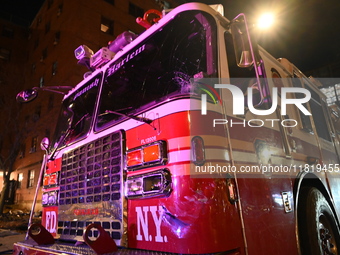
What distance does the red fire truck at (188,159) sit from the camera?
1996 mm

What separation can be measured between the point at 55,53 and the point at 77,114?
64.1 feet

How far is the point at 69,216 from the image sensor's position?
10.0 ft

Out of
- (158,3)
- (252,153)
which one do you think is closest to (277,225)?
(252,153)

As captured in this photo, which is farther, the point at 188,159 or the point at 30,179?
the point at 30,179

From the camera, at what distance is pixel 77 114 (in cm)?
388

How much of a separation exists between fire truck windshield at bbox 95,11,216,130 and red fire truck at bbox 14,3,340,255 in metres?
0.01

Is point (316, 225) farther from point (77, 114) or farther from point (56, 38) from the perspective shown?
point (56, 38)

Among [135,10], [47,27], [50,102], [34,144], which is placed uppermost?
→ [135,10]

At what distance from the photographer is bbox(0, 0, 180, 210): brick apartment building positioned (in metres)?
18.2

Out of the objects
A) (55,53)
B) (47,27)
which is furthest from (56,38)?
(47,27)

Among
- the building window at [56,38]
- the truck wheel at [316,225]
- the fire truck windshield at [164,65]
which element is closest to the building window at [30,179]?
the building window at [56,38]

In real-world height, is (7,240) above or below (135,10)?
below

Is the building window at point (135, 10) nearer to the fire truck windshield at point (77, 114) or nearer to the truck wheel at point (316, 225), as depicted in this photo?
the fire truck windshield at point (77, 114)

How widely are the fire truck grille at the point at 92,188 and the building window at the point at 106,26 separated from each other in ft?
62.0
